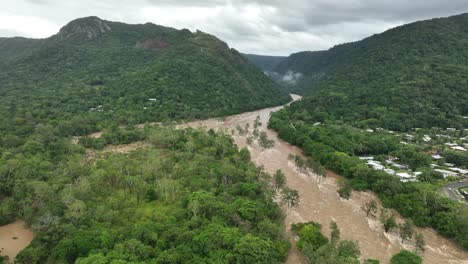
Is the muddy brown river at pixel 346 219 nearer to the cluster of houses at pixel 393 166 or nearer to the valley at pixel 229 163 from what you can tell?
the valley at pixel 229 163

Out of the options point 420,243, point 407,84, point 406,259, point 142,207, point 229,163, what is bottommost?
point 142,207

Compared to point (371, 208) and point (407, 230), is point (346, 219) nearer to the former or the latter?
point (371, 208)

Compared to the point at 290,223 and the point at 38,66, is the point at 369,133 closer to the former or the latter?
the point at 290,223

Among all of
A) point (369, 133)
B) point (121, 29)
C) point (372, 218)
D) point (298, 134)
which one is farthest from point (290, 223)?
point (121, 29)

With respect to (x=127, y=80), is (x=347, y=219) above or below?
below

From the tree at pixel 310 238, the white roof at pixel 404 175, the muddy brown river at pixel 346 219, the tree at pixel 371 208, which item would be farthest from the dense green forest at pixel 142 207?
the white roof at pixel 404 175

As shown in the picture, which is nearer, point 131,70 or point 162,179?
point 162,179

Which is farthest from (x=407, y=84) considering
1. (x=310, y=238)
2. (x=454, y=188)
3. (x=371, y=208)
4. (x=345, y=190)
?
(x=310, y=238)

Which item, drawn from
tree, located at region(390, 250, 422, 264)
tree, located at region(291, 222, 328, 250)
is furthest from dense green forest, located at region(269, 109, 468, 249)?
tree, located at region(291, 222, 328, 250)
